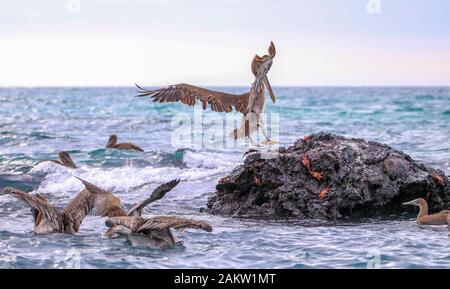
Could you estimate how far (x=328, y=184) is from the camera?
31.5ft

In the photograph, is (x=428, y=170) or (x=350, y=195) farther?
(x=428, y=170)

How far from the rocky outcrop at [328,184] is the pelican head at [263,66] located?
1061 mm

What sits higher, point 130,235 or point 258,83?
point 258,83

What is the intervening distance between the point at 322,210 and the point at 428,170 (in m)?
1.62

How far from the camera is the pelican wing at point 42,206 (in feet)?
26.9

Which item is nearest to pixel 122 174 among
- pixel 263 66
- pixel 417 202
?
pixel 263 66

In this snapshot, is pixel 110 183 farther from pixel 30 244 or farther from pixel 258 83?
pixel 30 244

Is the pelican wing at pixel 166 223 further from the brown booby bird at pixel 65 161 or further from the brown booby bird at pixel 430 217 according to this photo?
the brown booby bird at pixel 65 161

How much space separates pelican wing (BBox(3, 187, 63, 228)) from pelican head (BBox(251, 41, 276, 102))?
128 inches

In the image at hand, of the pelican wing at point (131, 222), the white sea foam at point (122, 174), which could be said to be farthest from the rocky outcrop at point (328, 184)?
the white sea foam at point (122, 174)

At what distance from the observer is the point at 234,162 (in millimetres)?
15227

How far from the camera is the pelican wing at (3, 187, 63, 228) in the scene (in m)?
8.20

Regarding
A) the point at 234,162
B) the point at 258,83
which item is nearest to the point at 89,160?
the point at 234,162

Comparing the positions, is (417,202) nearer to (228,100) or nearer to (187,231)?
(187,231)
